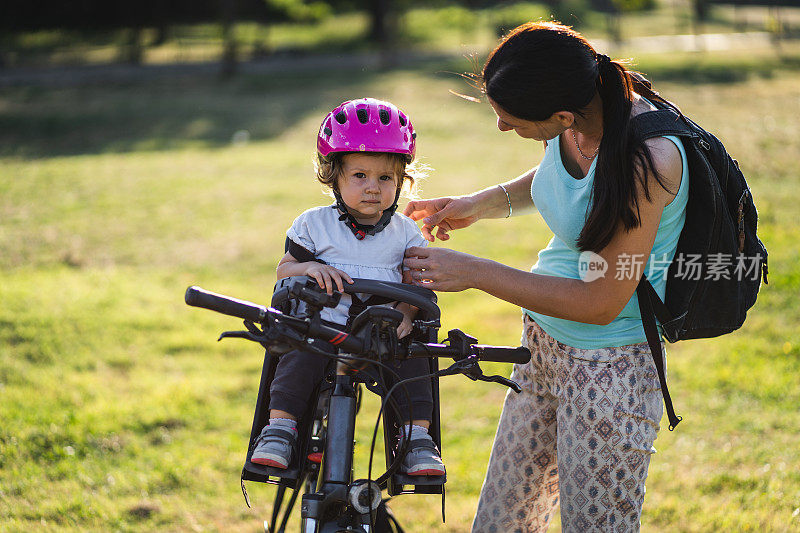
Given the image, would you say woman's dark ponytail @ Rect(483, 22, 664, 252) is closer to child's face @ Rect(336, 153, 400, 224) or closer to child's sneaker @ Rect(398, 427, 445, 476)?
child's face @ Rect(336, 153, 400, 224)

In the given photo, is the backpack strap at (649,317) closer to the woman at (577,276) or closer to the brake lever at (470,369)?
the woman at (577,276)

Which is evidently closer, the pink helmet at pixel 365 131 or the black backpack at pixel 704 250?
the black backpack at pixel 704 250

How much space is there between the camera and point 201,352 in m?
7.16

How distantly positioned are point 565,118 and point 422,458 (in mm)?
1194

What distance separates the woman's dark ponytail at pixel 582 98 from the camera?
2.49 meters

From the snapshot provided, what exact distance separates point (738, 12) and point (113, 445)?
4962 centimetres

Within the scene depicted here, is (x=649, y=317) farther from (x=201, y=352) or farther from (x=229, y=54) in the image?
(x=229, y=54)

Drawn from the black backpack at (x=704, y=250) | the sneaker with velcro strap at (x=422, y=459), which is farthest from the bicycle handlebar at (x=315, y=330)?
the black backpack at (x=704, y=250)

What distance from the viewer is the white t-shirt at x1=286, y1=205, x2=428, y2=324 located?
3064 millimetres

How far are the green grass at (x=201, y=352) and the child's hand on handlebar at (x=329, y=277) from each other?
2.60 meters

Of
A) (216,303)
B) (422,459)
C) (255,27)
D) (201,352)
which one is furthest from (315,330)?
(255,27)

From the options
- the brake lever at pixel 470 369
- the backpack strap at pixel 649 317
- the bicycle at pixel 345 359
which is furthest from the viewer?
the backpack strap at pixel 649 317

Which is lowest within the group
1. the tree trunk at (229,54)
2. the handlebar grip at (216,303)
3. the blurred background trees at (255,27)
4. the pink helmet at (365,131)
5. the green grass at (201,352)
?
the green grass at (201,352)

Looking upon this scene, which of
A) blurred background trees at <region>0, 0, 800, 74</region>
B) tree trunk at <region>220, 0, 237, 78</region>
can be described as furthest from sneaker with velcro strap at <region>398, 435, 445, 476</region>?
blurred background trees at <region>0, 0, 800, 74</region>
